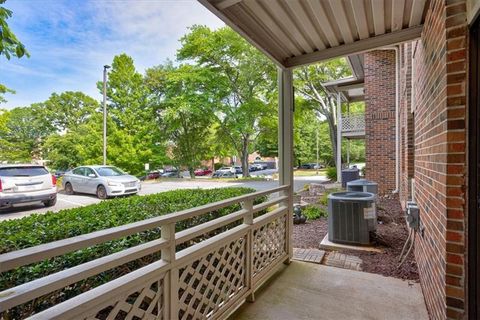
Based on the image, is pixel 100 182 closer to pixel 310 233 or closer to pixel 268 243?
pixel 310 233

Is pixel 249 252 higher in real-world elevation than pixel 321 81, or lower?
lower

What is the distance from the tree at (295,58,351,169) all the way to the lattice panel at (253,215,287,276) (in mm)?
13679

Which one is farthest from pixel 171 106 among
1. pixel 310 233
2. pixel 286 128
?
pixel 286 128

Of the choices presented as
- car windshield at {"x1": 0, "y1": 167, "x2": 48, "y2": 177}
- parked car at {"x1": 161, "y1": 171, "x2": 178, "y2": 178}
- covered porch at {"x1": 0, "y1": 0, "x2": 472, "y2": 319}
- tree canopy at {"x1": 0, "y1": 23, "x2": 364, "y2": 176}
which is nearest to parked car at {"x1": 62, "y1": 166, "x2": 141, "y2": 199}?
car windshield at {"x1": 0, "y1": 167, "x2": 48, "y2": 177}

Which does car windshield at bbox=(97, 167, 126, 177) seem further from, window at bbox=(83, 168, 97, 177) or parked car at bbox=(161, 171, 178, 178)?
parked car at bbox=(161, 171, 178, 178)

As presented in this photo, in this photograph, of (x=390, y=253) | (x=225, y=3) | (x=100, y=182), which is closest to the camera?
(x=225, y=3)

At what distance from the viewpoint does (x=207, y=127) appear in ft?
61.5

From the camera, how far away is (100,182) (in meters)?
8.27

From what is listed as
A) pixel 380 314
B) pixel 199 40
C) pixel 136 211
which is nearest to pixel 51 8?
pixel 136 211

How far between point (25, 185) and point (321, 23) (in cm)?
613

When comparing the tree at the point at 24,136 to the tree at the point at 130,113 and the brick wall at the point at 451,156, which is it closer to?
the tree at the point at 130,113

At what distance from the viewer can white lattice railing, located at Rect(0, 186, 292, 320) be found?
101cm

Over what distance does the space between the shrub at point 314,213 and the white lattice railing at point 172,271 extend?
9.30 feet

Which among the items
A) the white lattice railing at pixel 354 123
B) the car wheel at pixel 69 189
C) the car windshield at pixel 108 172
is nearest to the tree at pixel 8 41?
the car windshield at pixel 108 172
